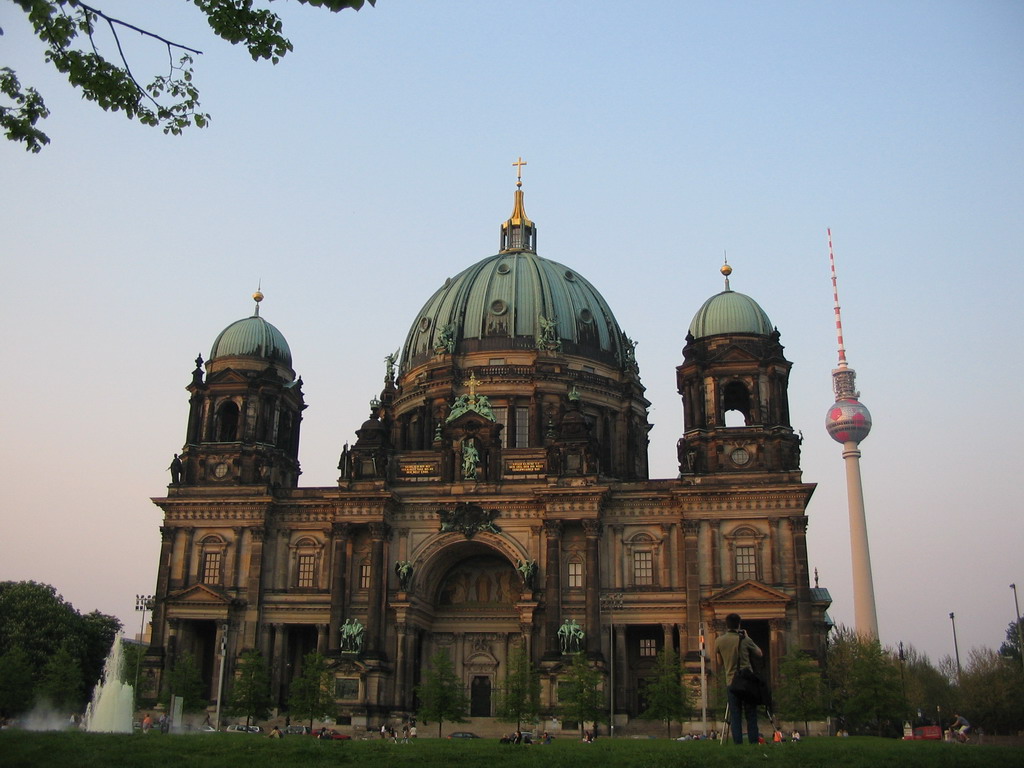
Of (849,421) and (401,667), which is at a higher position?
(849,421)

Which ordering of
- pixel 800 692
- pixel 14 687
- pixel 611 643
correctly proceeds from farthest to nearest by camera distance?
pixel 14 687, pixel 611 643, pixel 800 692

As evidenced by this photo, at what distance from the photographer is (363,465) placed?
72.2 m

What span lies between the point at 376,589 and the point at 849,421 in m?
74.3

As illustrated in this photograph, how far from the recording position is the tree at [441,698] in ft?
199

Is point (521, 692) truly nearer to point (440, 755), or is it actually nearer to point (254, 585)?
point (254, 585)

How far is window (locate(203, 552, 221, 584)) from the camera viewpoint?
71.8 m

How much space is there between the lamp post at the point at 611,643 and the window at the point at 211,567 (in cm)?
2501

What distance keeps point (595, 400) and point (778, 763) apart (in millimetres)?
61835

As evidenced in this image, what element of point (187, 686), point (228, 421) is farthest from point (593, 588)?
point (228, 421)

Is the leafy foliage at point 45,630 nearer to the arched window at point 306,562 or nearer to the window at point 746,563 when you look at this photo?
the arched window at point 306,562

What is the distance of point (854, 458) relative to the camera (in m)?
124

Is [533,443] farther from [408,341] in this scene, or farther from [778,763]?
[778,763]

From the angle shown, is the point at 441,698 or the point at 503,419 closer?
the point at 441,698

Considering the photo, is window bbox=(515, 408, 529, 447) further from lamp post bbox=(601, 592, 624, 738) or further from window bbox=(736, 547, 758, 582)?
window bbox=(736, 547, 758, 582)
